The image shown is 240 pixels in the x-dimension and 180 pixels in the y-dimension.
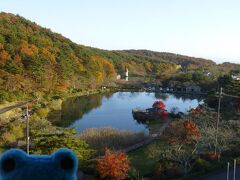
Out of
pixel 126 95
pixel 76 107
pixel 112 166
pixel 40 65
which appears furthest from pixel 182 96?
pixel 112 166

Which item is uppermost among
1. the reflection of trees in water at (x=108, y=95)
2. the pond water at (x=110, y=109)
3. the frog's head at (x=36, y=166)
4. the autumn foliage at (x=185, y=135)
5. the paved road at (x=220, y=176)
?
the frog's head at (x=36, y=166)

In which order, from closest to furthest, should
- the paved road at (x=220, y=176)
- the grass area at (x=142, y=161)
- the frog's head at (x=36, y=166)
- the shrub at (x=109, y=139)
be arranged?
the frog's head at (x=36, y=166), the paved road at (x=220, y=176), the grass area at (x=142, y=161), the shrub at (x=109, y=139)

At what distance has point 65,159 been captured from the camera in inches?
58.9

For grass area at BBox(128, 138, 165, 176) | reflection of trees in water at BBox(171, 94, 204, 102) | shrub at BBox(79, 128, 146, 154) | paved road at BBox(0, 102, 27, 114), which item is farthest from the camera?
reflection of trees in water at BBox(171, 94, 204, 102)

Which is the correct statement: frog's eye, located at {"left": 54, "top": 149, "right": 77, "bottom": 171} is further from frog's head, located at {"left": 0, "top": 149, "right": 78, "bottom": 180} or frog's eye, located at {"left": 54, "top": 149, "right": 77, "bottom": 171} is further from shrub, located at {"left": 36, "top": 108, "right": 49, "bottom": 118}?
shrub, located at {"left": 36, "top": 108, "right": 49, "bottom": 118}

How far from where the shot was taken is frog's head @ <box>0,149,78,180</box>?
1452 millimetres

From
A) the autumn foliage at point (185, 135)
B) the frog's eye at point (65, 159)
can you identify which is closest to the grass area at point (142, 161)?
the autumn foliage at point (185, 135)

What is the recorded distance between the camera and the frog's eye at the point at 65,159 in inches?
58.8

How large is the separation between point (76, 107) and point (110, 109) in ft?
8.25

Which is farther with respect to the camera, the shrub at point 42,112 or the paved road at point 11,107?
the shrub at point 42,112

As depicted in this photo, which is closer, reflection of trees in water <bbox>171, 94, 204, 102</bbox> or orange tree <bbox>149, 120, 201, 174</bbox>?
orange tree <bbox>149, 120, 201, 174</bbox>

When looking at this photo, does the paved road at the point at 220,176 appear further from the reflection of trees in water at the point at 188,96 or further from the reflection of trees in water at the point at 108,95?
A: the reflection of trees in water at the point at 188,96

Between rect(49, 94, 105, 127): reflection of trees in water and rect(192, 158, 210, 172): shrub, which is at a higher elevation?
rect(192, 158, 210, 172): shrub

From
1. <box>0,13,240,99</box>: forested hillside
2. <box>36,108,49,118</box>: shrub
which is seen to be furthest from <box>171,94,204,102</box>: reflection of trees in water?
<box>36,108,49,118</box>: shrub
